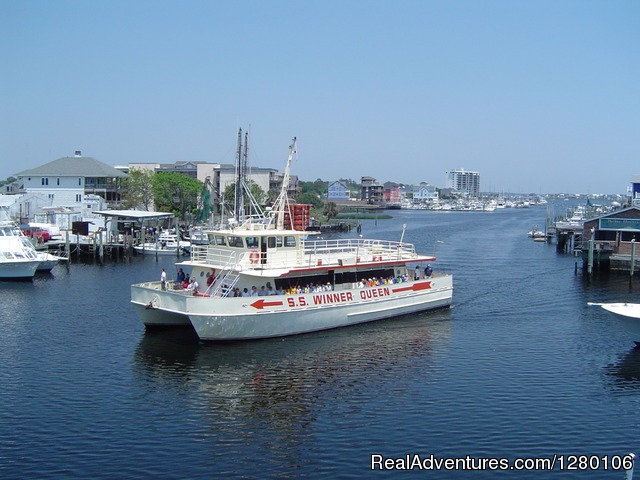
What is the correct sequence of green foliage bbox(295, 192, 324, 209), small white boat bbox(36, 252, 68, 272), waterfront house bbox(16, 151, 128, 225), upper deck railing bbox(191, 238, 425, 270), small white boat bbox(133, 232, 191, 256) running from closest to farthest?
upper deck railing bbox(191, 238, 425, 270) → small white boat bbox(36, 252, 68, 272) → small white boat bbox(133, 232, 191, 256) → waterfront house bbox(16, 151, 128, 225) → green foliage bbox(295, 192, 324, 209)

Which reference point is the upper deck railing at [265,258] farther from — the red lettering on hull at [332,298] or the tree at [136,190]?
the tree at [136,190]

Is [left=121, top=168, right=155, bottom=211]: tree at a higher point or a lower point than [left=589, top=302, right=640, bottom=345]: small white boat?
higher

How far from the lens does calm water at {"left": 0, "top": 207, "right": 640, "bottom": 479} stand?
66.1 feet

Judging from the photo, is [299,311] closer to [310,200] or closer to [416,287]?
[416,287]

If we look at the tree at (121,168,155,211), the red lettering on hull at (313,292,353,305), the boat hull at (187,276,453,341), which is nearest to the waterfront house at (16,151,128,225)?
the tree at (121,168,155,211)

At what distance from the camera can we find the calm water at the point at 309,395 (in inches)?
794

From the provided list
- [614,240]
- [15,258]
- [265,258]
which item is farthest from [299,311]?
[614,240]

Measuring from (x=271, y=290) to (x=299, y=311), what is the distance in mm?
1694

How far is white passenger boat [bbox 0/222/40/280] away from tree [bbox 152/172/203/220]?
Result: 141ft

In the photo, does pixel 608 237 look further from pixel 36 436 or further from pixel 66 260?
pixel 36 436

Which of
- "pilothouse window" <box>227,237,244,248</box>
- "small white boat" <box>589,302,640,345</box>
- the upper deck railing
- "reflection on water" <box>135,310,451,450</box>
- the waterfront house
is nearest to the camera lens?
"reflection on water" <box>135,310,451,450</box>

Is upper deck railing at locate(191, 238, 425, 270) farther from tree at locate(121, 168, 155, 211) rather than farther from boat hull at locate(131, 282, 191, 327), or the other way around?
→ tree at locate(121, 168, 155, 211)

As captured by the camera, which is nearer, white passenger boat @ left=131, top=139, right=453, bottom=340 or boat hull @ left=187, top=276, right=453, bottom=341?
boat hull @ left=187, top=276, right=453, bottom=341

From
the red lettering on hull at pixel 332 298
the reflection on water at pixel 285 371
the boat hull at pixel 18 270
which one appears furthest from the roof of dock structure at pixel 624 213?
the boat hull at pixel 18 270
